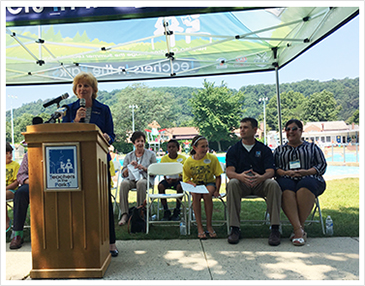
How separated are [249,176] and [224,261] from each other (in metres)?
1.32

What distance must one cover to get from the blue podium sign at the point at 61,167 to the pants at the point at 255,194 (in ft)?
6.97

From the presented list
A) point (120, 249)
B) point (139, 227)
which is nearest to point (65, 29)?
point (139, 227)

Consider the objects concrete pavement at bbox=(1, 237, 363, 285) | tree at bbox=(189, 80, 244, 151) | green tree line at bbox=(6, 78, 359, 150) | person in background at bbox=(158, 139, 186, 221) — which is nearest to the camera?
concrete pavement at bbox=(1, 237, 363, 285)

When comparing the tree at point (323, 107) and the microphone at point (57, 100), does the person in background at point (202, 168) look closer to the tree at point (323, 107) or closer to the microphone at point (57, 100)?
the microphone at point (57, 100)

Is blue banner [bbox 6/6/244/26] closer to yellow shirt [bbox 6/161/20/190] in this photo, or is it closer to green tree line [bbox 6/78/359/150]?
yellow shirt [bbox 6/161/20/190]

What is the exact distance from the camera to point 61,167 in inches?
99.8

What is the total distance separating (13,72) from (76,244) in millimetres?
6032

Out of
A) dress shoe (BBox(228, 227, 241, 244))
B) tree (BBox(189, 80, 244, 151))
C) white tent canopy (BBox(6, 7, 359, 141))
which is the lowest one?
dress shoe (BBox(228, 227, 241, 244))

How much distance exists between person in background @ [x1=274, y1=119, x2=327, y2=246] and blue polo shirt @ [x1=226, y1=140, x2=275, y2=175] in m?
0.21

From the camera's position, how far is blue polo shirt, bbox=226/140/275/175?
4.18 m

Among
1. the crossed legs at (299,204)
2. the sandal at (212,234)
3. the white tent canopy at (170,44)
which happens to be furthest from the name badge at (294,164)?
the white tent canopy at (170,44)

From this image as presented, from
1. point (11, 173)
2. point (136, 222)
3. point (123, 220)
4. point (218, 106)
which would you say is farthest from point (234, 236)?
point (218, 106)

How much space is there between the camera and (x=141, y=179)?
5.17 meters

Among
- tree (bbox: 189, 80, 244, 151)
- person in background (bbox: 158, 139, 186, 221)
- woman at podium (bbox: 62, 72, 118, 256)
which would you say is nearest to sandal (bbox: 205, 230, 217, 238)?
person in background (bbox: 158, 139, 186, 221)
